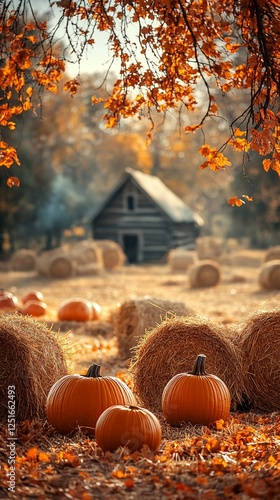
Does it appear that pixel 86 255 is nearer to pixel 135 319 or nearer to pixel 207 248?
pixel 207 248

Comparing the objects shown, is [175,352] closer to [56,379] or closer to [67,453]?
[56,379]

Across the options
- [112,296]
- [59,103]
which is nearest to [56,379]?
[112,296]

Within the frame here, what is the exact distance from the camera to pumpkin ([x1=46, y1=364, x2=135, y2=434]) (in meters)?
6.40

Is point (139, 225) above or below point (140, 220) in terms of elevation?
below

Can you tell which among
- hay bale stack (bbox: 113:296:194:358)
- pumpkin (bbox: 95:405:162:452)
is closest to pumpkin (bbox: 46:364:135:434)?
pumpkin (bbox: 95:405:162:452)

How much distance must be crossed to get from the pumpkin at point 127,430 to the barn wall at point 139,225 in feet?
110

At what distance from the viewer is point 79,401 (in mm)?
6410

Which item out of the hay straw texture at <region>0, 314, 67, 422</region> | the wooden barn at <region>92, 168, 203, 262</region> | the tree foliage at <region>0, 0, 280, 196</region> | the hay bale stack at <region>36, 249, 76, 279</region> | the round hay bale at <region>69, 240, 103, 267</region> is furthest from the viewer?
the wooden barn at <region>92, 168, 203, 262</region>

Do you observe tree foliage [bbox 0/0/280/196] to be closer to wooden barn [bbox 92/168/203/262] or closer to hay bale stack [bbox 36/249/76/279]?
hay bale stack [bbox 36/249/76/279]

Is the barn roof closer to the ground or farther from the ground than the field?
farther from the ground

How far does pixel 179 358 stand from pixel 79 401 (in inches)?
→ 61.4

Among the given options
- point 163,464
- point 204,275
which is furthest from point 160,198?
point 163,464

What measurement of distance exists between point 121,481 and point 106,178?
227 feet

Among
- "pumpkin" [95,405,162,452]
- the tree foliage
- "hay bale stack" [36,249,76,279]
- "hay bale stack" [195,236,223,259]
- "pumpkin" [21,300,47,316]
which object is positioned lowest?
"pumpkin" [95,405,162,452]
